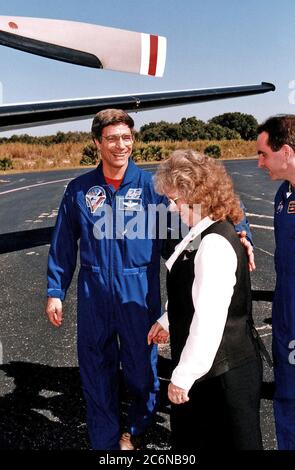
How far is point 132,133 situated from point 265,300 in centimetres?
337

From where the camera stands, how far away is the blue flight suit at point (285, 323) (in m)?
2.38

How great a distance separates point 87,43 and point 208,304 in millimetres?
5445

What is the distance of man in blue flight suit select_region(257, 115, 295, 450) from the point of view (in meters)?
2.26

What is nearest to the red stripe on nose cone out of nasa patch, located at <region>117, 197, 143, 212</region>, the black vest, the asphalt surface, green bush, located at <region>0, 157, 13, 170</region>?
the asphalt surface

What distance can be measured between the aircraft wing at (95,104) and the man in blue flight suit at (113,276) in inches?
183

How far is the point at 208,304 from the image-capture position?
177 centimetres

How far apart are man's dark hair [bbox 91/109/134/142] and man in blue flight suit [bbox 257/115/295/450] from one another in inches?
31.4

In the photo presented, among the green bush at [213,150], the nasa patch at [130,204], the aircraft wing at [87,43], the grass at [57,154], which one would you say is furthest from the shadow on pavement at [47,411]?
the green bush at [213,150]

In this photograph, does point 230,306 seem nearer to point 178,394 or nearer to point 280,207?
point 178,394

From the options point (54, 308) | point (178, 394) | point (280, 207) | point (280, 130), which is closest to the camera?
point (178, 394)

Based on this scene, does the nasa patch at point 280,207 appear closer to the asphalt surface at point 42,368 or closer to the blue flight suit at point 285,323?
the blue flight suit at point 285,323

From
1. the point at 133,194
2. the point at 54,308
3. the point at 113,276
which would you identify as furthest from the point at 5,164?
the point at 113,276
